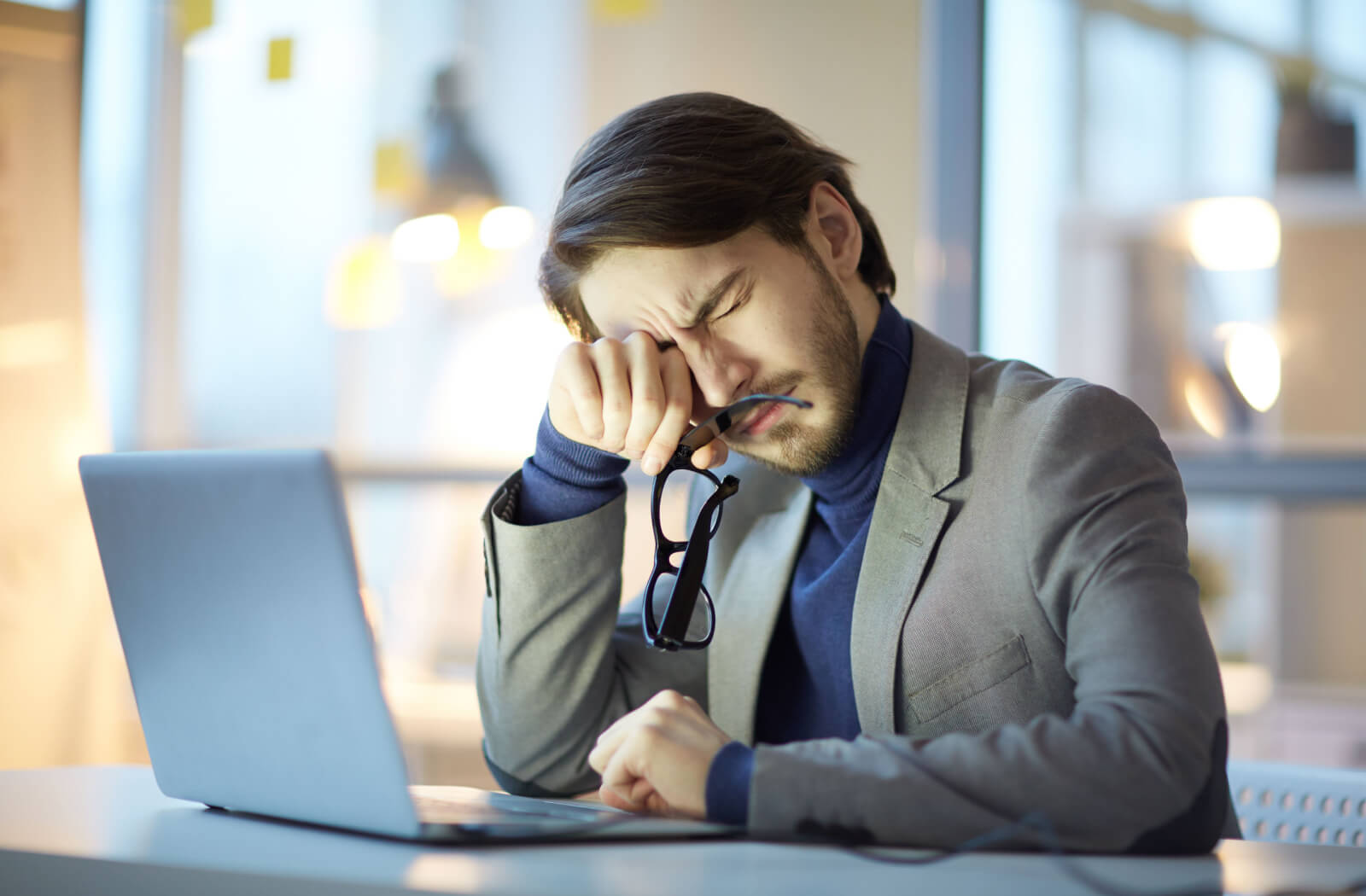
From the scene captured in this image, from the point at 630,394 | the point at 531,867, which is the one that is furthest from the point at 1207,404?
the point at 531,867

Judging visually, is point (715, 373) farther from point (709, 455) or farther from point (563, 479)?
point (563, 479)

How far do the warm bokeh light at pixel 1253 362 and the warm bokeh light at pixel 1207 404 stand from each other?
2.2 inches

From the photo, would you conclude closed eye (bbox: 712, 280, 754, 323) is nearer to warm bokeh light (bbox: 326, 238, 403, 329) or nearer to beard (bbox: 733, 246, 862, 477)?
beard (bbox: 733, 246, 862, 477)

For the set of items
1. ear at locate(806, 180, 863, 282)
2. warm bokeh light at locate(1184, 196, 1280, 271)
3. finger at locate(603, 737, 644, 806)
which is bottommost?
finger at locate(603, 737, 644, 806)

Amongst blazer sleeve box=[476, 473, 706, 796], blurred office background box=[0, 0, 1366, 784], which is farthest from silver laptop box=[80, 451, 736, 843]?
blurred office background box=[0, 0, 1366, 784]

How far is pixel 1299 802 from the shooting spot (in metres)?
1.15

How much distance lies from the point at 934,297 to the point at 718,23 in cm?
107

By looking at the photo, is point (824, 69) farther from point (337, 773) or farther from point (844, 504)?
point (337, 773)

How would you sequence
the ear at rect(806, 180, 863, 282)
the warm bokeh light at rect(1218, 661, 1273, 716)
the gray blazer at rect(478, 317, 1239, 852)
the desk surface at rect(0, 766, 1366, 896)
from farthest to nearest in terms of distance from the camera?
1. the warm bokeh light at rect(1218, 661, 1273, 716)
2. the ear at rect(806, 180, 863, 282)
3. the gray blazer at rect(478, 317, 1239, 852)
4. the desk surface at rect(0, 766, 1366, 896)

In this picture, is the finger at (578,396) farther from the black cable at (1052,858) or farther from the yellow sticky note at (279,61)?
the yellow sticky note at (279,61)

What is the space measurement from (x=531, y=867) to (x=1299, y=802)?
0.85m

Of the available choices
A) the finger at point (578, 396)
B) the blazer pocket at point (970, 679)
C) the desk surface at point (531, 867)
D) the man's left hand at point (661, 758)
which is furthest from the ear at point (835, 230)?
the desk surface at point (531, 867)

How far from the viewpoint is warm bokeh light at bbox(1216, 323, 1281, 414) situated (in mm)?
2719

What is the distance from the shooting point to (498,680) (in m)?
1.19
